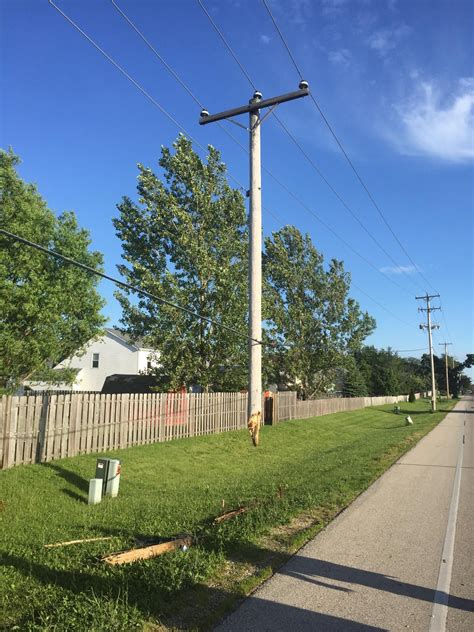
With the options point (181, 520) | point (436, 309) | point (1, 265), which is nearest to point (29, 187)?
point (1, 265)

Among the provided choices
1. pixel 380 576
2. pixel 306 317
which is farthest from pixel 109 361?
pixel 380 576

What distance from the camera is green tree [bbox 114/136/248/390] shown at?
21594mm

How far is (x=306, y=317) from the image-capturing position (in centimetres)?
3922

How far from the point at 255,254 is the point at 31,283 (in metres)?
14.9

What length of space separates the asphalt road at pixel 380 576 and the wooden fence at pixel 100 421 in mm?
6344

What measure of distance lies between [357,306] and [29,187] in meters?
27.1

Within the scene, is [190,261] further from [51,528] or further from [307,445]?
[51,528]

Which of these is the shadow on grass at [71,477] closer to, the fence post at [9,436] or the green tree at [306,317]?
the fence post at [9,436]

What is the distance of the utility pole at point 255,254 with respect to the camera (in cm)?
908

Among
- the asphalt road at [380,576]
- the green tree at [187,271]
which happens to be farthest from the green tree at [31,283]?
the asphalt road at [380,576]

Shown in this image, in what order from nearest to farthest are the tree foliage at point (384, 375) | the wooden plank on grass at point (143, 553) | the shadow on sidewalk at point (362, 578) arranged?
the shadow on sidewalk at point (362, 578) → the wooden plank on grass at point (143, 553) → the tree foliage at point (384, 375)

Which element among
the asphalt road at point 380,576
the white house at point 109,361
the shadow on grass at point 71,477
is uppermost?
the white house at point 109,361

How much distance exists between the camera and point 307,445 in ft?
64.6

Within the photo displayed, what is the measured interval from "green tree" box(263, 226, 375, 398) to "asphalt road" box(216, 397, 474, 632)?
29985mm
